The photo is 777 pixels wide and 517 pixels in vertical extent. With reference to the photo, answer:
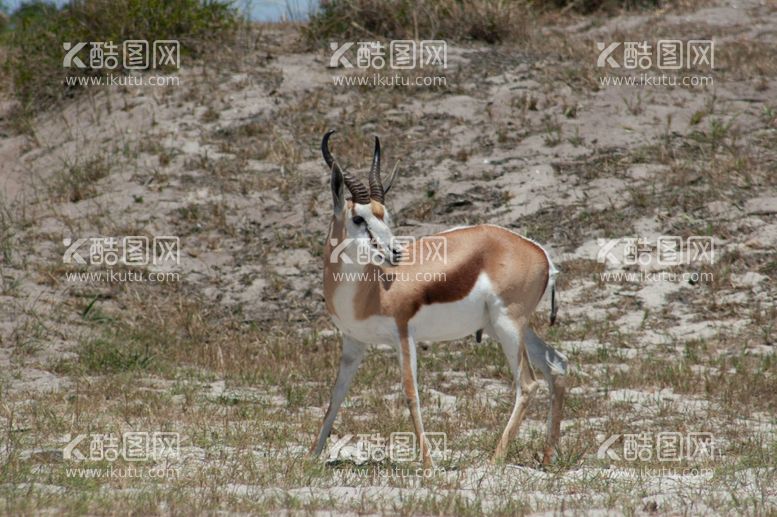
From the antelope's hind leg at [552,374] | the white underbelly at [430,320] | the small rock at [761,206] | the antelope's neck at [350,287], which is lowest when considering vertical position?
the antelope's hind leg at [552,374]

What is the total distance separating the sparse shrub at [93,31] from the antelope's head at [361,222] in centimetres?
1149

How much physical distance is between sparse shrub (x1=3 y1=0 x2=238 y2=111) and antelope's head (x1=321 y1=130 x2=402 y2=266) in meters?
11.5

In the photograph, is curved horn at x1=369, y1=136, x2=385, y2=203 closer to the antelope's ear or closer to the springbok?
the springbok

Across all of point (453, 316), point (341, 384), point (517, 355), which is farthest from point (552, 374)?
point (341, 384)

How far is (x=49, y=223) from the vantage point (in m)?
15.8

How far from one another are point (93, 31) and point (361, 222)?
481 inches

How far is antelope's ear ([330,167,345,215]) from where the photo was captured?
8422 mm

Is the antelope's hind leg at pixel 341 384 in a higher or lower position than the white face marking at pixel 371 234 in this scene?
lower

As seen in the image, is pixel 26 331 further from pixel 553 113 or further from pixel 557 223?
pixel 553 113

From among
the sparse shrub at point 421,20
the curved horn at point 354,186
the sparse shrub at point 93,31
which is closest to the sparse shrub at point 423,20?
the sparse shrub at point 421,20

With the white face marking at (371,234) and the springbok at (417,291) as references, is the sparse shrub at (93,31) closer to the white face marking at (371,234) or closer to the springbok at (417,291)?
the springbok at (417,291)

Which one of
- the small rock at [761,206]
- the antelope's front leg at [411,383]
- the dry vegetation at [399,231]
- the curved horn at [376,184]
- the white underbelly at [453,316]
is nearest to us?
the dry vegetation at [399,231]

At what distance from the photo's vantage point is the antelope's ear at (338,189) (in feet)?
27.6

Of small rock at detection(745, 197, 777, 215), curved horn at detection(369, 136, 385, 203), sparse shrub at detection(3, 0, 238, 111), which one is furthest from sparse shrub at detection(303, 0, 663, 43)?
curved horn at detection(369, 136, 385, 203)
